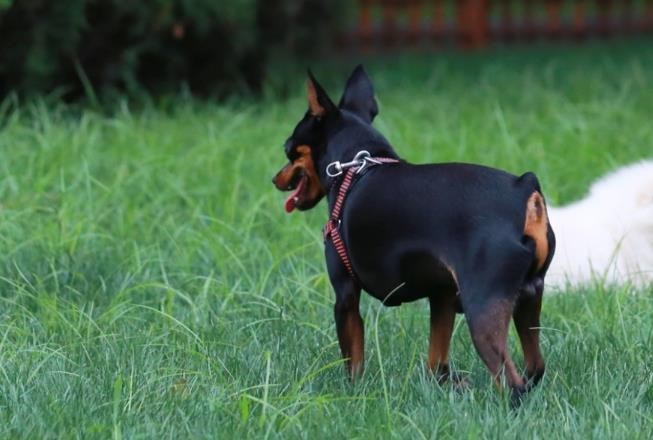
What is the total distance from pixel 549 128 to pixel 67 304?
3.84 metres

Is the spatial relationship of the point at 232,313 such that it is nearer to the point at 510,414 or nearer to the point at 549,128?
the point at 510,414

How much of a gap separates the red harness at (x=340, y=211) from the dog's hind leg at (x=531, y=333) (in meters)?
0.50

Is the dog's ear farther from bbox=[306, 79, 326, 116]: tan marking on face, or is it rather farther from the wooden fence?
the wooden fence

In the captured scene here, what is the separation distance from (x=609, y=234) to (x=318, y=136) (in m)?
2.04

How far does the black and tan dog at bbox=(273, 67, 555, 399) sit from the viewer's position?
128 inches

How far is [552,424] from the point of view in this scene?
3361mm

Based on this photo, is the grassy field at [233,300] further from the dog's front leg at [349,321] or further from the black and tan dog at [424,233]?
the black and tan dog at [424,233]

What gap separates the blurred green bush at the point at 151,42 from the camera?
317 inches

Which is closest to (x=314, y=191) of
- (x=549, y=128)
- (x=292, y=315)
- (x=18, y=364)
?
(x=292, y=315)

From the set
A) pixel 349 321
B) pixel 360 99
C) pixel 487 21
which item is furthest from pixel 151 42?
pixel 487 21

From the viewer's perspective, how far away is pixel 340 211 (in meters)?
3.67

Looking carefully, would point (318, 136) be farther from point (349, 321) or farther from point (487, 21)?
point (487, 21)

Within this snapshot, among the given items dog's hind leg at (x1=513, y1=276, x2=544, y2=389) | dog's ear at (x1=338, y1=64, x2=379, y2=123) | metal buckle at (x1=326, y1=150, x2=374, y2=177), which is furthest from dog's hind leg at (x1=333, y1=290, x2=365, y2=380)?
dog's ear at (x1=338, y1=64, x2=379, y2=123)

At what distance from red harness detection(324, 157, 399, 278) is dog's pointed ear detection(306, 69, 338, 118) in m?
0.20
